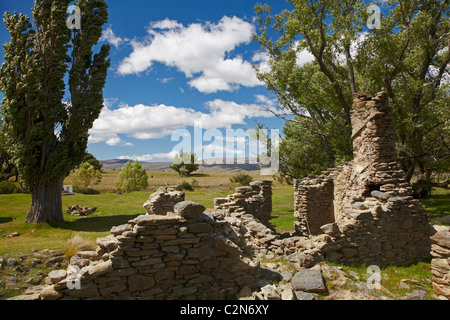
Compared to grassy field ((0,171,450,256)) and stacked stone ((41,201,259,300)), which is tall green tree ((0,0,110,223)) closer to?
grassy field ((0,171,450,256))

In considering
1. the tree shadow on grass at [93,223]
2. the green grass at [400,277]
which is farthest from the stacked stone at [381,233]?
the tree shadow on grass at [93,223]

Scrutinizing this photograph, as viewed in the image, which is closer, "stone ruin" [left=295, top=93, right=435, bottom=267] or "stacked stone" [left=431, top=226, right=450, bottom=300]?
"stacked stone" [left=431, top=226, right=450, bottom=300]

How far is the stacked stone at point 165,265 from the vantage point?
5199 mm

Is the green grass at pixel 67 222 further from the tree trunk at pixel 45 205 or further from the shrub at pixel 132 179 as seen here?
the shrub at pixel 132 179

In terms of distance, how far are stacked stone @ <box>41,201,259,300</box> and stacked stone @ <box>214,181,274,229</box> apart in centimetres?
512

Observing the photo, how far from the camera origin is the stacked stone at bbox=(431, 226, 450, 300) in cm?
582

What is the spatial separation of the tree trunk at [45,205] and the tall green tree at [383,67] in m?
19.5

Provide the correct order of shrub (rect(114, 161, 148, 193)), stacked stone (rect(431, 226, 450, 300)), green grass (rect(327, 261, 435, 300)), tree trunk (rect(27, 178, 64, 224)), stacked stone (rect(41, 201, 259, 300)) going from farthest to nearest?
shrub (rect(114, 161, 148, 193)), tree trunk (rect(27, 178, 64, 224)), green grass (rect(327, 261, 435, 300)), stacked stone (rect(431, 226, 450, 300)), stacked stone (rect(41, 201, 259, 300))

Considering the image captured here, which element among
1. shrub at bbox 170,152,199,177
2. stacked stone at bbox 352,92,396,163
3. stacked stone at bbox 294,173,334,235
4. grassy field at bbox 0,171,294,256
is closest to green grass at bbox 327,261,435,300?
stacked stone at bbox 352,92,396,163

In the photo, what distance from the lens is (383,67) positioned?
1717 centimetres

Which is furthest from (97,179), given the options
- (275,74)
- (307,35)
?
(307,35)

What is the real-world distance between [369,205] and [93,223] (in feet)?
58.7

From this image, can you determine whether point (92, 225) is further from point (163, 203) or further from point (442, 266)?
point (442, 266)

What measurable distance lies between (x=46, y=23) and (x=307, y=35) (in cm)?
1872
